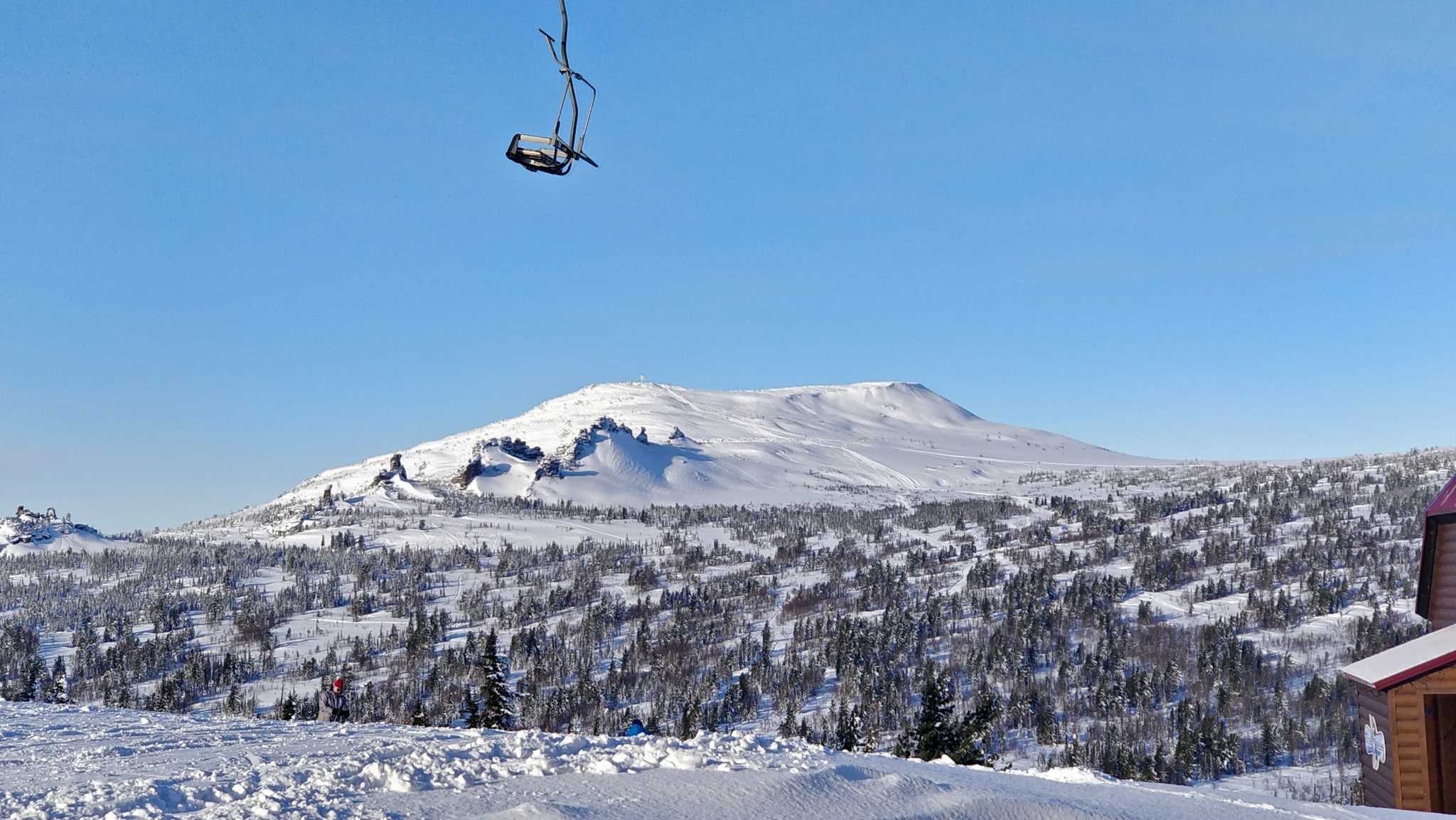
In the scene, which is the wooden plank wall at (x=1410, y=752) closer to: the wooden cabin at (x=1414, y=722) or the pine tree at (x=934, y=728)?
the wooden cabin at (x=1414, y=722)

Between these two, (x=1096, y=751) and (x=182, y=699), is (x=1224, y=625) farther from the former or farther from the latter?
(x=182, y=699)

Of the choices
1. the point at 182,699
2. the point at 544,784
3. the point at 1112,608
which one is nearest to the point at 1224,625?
the point at 1112,608

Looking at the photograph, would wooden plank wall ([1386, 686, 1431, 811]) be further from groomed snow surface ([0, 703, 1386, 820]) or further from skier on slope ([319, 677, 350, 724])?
skier on slope ([319, 677, 350, 724])

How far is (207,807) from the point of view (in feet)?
29.0

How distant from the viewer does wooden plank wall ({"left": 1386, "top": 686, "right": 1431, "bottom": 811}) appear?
1859cm

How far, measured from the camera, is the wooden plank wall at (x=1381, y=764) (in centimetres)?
1939

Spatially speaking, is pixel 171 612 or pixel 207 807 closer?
pixel 207 807

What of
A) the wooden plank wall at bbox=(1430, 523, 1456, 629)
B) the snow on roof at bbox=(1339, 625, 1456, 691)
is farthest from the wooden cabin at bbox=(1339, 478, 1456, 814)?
the wooden plank wall at bbox=(1430, 523, 1456, 629)

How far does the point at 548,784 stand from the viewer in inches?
393

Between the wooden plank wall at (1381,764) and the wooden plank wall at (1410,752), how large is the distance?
17 cm

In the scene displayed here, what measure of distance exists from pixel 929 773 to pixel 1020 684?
300ft

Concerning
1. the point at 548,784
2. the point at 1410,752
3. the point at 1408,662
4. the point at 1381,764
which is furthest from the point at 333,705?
Result: the point at 1381,764

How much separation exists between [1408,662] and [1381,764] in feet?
8.53

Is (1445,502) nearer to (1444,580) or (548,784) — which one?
(1444,580)
